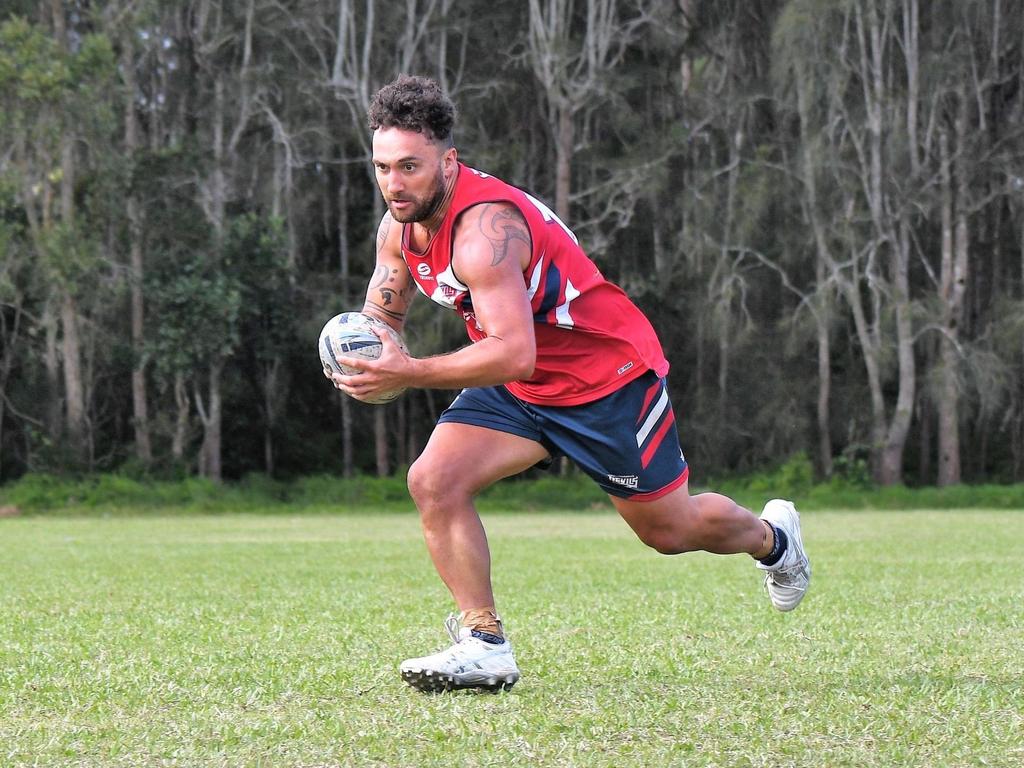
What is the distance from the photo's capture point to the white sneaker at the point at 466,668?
552cm

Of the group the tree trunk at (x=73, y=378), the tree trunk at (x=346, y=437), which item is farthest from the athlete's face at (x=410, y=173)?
the tree trunk at (x=346, y=437)

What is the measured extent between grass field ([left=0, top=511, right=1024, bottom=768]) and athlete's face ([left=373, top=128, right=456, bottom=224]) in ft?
6.06

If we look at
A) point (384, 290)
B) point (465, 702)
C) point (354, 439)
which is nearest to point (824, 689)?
point (465, 702)

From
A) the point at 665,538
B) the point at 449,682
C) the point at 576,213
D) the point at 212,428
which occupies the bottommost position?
the point at 212,428

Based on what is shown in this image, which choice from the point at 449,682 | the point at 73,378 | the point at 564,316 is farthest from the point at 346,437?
the point at 449,682

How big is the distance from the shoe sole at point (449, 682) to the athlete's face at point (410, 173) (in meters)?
1.74

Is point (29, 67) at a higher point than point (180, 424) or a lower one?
higher

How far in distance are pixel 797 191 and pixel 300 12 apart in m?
14.1

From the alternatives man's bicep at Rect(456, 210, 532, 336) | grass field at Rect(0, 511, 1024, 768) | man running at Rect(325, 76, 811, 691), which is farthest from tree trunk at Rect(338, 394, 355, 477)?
man's bicep at Rect(456, 210, 532, 336)

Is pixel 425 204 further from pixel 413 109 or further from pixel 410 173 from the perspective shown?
pixel 413 109

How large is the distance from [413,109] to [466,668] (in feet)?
7.06

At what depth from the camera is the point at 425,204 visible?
5.40 metres

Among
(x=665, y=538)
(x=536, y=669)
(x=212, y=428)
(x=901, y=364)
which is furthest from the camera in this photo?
(x=212, y=428)

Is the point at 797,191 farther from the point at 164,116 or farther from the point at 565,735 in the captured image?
the point at 565,735
